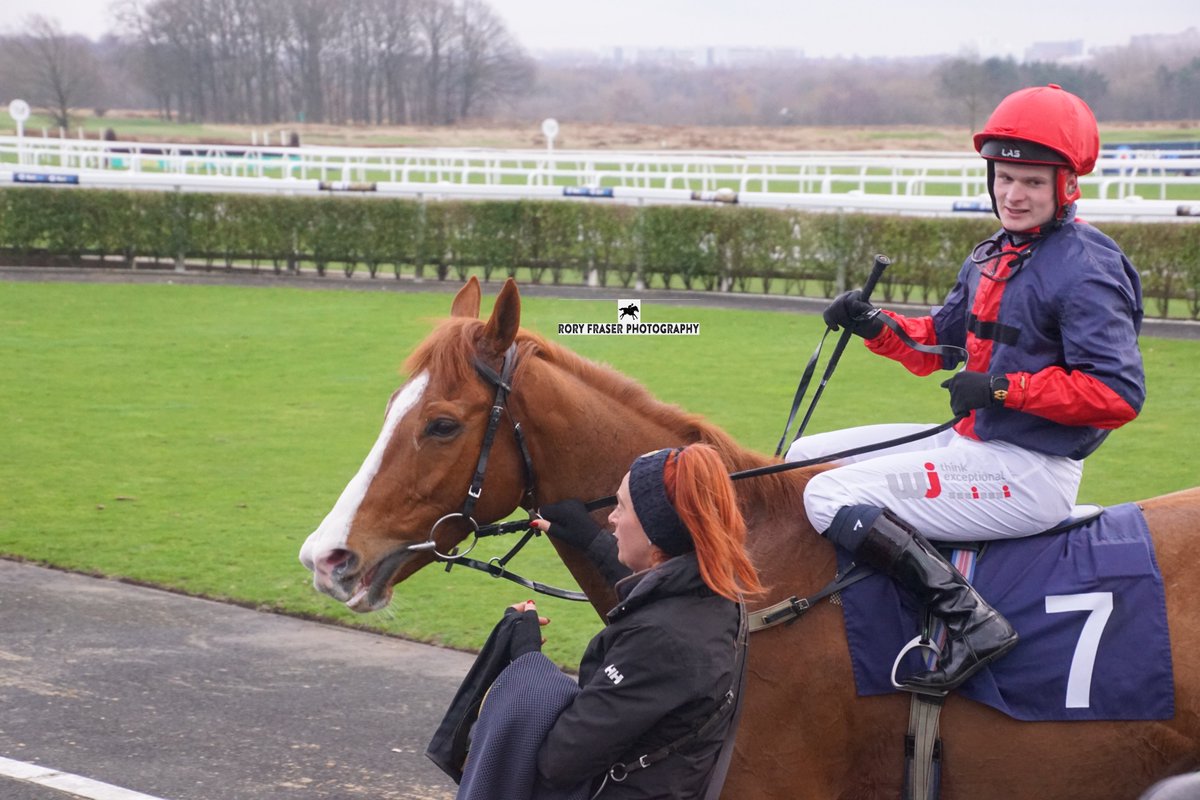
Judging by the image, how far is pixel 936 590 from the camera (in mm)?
2596

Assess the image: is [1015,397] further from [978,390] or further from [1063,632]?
[1063,632]

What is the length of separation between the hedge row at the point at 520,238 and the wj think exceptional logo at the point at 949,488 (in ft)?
36.4

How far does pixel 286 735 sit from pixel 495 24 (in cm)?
7336

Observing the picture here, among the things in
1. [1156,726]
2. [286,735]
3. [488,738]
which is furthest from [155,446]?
[1156,726]

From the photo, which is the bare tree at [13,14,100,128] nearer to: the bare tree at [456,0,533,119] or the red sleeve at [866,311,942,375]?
the bare tree at [456,0,533,119]

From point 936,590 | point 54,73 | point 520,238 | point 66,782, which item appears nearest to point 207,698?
point 66,782

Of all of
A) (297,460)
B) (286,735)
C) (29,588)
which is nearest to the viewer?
(286,735)

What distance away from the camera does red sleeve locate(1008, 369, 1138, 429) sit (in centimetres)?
251

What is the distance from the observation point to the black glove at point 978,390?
2592 mm

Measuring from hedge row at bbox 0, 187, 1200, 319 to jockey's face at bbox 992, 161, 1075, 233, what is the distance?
10916 mm

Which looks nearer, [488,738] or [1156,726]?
[488,738]

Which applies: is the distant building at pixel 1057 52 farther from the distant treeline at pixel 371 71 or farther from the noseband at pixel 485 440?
the noseband at pixel 485 440

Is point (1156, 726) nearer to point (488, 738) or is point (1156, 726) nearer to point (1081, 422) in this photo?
point (1081, 422)

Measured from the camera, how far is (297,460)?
317 inches
